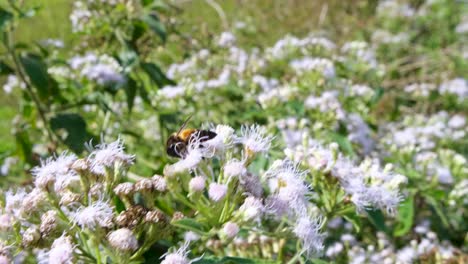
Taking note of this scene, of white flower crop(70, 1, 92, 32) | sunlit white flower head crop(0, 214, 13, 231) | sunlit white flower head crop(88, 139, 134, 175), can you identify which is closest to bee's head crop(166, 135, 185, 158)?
sunlit white flower head crop(88, 139, 134, 175)

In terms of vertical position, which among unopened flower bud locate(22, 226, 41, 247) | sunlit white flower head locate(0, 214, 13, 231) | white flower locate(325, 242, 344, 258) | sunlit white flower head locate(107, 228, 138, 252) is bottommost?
white flower locate(325, 242, 344, 258)

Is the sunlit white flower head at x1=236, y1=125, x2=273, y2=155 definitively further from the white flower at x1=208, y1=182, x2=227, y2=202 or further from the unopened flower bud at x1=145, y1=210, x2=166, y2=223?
the unopened flower bud at x1=145, y1=210, x2=166, y2=223

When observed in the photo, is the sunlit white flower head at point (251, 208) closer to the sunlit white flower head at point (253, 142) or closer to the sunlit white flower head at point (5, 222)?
the sunlit white flower head at point (253, 142)

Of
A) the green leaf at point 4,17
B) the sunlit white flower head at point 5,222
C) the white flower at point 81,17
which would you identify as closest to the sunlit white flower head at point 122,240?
the sunlit white flower head at point 5,222

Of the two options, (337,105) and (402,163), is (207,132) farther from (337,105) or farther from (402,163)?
(402,163)

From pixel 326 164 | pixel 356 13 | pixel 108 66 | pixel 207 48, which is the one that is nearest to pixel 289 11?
pixel 356 13

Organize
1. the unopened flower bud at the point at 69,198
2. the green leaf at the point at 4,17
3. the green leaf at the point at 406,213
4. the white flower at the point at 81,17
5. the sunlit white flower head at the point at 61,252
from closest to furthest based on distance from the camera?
the sunlit white flower head at the point at 61,252, the unopened flower bud at the point at 69,198, the green leaf at the point at 4,17, the green leaf at the point at 406,213, the white flower at the point at 81,17
